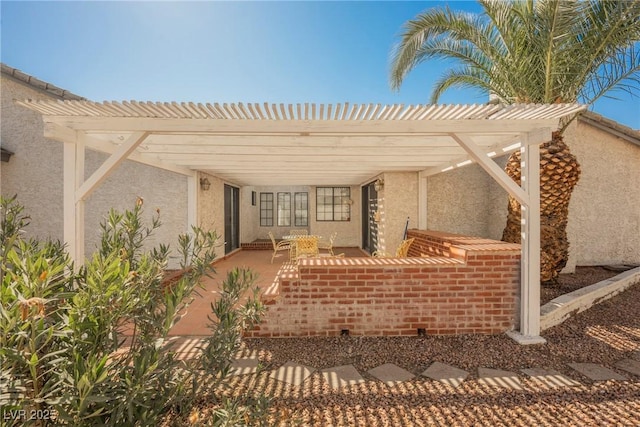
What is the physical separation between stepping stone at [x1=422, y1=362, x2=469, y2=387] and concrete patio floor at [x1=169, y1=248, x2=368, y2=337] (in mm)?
2280

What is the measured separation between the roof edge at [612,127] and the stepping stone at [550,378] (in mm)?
7638

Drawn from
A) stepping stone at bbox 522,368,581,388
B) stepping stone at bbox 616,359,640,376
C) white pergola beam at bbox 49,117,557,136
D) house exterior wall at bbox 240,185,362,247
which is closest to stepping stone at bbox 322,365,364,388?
stepping stone at bbox 522,368,581,388

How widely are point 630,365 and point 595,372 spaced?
59cm

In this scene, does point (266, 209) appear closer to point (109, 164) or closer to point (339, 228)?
point (339, 228)

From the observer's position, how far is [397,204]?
823 cm

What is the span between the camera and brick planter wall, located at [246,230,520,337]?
4203 millimetres

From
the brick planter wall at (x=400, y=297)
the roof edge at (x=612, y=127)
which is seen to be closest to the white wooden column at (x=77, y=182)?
the brick planter wall at (x=400, y=297)

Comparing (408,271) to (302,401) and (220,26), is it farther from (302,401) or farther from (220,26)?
(220,26)

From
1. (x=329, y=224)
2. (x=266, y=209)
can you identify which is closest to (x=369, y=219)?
(x=329, y=224)

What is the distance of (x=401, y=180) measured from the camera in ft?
27.0

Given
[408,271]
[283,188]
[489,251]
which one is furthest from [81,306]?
[283,188]

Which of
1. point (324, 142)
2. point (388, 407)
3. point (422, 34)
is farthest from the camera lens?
point (422, 34)

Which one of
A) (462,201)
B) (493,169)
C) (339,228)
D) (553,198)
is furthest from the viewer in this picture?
(339,228)

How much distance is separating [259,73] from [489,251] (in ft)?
24.4
